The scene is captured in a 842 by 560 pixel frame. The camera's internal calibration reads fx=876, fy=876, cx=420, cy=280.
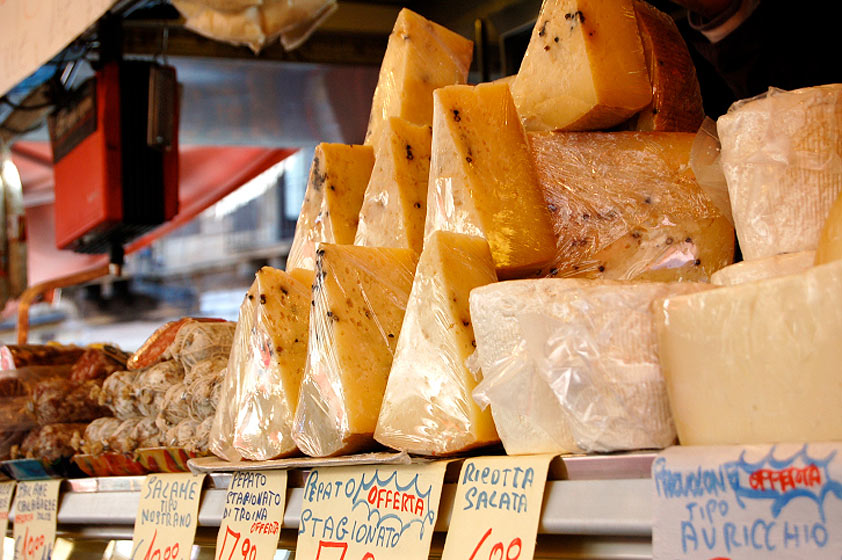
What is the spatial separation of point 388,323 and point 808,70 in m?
1.12

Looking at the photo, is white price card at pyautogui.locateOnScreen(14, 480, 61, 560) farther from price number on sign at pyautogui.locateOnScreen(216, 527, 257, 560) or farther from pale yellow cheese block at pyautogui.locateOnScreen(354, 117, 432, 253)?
pale yellow cheese block at pyautogui.locateOnScreen(354, 117, 432, 253)

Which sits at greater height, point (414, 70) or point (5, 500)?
point (414, 70)

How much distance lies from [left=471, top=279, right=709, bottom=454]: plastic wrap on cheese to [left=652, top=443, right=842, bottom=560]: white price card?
0.08 m

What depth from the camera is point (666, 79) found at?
1.17 meters

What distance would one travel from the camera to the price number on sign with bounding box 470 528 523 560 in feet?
2.39

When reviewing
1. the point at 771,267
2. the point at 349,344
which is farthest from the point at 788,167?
the point at 349,344

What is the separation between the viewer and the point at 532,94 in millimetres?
Result: 1223

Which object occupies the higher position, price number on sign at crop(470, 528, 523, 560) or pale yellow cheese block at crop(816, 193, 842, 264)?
pale yellow cheese block at crop(816, 193, 842, 264)

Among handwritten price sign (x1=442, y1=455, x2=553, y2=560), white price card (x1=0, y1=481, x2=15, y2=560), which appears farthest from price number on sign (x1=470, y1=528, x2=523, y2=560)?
white price card (x1=0, y1=481, x2=15, y2=560)

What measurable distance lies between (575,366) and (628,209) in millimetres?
388

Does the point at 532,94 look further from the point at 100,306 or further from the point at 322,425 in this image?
the point at 100,306

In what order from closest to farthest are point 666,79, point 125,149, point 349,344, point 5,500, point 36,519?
point 349,344 → point 666,79 → point 36,519 → point 5,500 → point 125,149

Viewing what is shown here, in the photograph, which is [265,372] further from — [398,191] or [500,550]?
[500,550]

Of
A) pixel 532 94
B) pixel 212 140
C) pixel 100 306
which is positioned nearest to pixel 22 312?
pixel 212 140
